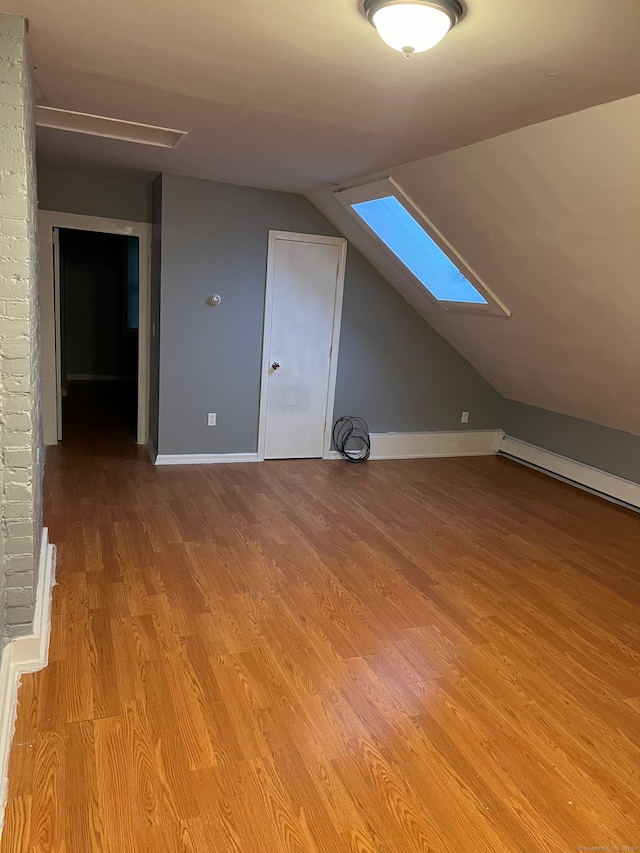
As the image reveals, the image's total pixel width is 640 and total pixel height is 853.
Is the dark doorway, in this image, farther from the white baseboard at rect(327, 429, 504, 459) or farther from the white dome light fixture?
the white dome light fixture

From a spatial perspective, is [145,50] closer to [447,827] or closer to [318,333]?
[447,827]

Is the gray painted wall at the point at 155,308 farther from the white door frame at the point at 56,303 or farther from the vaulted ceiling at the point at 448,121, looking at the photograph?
the vaulted ceiling at the point at 448,121

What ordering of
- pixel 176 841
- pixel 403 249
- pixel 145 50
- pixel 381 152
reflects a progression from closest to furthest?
1. pixel 176 841
2. pixel 145 50
3. pixel 381 152
4. pixel 403 249

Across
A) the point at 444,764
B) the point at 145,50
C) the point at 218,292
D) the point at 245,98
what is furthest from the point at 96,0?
the point at 218,292

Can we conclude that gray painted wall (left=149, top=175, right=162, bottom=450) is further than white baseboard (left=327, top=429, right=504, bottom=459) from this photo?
No

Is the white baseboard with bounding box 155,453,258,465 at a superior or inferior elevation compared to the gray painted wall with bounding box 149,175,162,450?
inferior

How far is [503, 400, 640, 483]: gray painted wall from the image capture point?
189 inches

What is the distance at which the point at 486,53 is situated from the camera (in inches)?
78.2

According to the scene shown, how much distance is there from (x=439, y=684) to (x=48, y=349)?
169 inches

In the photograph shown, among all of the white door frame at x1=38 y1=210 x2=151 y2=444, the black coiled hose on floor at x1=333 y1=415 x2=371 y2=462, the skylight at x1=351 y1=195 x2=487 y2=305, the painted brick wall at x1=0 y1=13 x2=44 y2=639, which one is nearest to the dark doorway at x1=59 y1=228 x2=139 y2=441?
the white door frame at x1=38 y1=210 x2=151 y2=444

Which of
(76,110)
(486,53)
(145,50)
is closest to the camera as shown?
(486,53)

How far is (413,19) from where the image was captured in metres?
1.72

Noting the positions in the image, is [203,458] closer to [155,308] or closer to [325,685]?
[155,308]

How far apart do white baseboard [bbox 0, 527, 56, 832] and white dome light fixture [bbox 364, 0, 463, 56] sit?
243 centimetres
